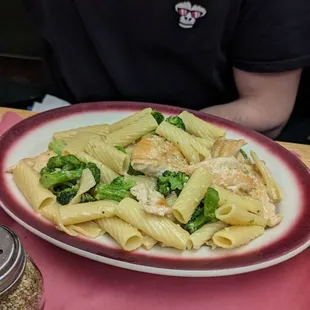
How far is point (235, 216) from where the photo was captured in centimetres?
92

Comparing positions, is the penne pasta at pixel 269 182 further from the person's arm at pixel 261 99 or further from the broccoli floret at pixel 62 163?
the person's arm at pixel 261 99

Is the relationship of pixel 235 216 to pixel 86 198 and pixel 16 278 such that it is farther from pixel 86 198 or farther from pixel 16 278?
pixel 16 278

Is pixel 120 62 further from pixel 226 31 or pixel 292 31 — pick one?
pixel 292 31

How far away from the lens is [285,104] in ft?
4.93

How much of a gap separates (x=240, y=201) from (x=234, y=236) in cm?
7

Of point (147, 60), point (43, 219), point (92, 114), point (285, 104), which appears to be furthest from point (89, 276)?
point (285, 104)

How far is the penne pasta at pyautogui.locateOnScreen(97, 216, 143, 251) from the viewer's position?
0.88m

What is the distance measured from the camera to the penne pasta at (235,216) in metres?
0.92

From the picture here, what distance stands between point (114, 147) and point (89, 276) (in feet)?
0.74

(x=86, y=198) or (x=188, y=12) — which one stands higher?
(x=188, y=12)

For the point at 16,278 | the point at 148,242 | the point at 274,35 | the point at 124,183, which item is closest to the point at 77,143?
the point at 124,183

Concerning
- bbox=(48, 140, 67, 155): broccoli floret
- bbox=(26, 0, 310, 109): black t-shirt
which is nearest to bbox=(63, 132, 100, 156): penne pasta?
bbox=(48, 140, 67, 155): broccoli floret

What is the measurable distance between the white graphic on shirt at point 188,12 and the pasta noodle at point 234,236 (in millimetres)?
585

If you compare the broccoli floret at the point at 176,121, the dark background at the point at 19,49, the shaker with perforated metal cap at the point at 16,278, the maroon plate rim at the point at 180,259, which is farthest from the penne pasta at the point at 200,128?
the dark background at the point at 19,49
